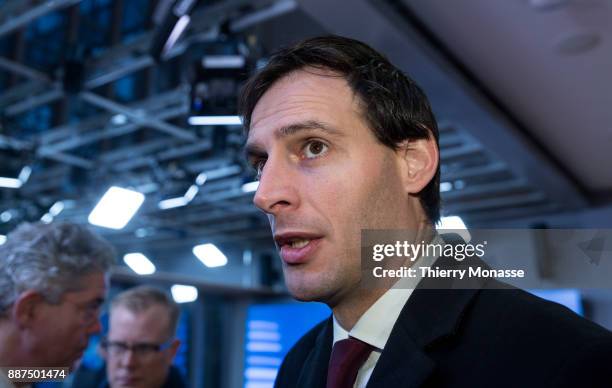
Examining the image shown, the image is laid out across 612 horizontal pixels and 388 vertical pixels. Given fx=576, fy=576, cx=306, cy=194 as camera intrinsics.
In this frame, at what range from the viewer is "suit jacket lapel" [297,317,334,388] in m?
1.03

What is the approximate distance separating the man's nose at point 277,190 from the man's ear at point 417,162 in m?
0.20

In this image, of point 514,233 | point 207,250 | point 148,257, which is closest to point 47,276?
point 514,233

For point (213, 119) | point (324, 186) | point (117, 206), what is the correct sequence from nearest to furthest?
point (324, 186) < point (213, 119) < point (117, 206)

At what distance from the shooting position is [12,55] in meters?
3.97

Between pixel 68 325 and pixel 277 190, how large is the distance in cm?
115

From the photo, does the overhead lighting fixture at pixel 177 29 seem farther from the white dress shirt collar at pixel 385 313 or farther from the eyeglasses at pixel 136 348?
the white dress shirt collar at pixel 385 313

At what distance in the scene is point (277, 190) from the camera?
877mm

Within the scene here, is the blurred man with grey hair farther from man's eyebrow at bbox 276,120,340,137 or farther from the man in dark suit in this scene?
man's eyebrow at bbox 276,120,340,137

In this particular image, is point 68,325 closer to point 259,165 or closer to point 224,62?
point 259,165

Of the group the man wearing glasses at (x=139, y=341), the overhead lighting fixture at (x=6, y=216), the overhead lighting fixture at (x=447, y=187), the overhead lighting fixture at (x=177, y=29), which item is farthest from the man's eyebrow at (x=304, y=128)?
the overhead lighting fixture at (x=6, y=216)

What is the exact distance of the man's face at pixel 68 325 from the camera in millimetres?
1649

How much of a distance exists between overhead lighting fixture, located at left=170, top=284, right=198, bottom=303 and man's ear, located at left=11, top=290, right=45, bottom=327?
6.88m

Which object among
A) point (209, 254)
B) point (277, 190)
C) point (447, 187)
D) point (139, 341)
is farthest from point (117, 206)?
point (277, 190)

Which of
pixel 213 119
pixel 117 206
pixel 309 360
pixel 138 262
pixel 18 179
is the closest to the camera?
pixel 309 360
